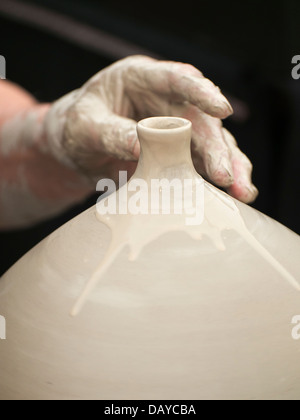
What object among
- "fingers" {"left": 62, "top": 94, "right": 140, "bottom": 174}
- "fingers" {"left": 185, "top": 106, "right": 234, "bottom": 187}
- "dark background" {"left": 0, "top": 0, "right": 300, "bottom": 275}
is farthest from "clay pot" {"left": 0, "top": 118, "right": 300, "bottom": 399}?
"dark background" {"left": 0, "top": 0, "right": 300, "bottom": 275}

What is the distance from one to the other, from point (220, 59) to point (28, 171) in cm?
86

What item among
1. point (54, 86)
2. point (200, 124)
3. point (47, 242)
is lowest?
point (54, 86)

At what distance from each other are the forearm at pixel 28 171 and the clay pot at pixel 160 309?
0.60 metres

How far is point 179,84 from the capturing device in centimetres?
100

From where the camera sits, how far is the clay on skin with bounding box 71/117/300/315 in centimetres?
77

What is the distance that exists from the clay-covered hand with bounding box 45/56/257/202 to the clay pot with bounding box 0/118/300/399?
0.14 metres

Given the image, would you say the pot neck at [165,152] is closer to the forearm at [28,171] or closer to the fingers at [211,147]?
the fingers at [211,147]

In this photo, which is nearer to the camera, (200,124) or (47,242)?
(47,242)

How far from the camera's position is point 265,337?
0.73 metres

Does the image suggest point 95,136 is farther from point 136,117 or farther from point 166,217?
point 166,217

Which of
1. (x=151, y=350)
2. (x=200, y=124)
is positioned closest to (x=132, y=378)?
(x=151, y=350)

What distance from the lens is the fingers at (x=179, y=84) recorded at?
93cm
